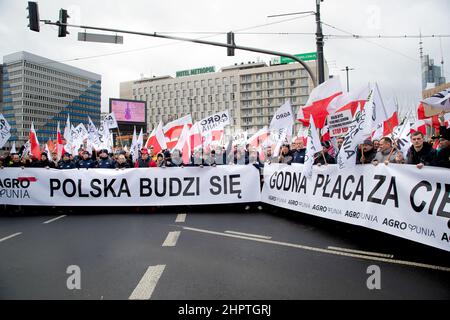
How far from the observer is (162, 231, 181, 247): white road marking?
603 centimetres

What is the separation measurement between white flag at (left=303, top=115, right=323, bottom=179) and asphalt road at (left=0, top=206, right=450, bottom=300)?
4.01 feet

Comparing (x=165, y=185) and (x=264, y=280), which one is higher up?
(x=165, y=185)

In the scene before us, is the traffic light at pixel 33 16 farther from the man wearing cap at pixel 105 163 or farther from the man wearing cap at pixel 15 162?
the man wearing cap at pixel 105 163

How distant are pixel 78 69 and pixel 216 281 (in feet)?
214

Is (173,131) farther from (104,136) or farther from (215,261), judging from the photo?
(215,261)

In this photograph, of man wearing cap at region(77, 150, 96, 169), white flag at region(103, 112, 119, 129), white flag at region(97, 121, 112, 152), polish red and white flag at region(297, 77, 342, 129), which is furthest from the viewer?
white flag at region(103, 112, 119, 129)

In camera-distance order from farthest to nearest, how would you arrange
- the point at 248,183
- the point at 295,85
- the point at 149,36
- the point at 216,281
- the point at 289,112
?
1. the point at 295,85
2. the point at 149,36
3. the point at 289,112
4. the point at 248,183
5. the point at 216,281

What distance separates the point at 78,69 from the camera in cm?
6172

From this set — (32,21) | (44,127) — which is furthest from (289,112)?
(44,127)

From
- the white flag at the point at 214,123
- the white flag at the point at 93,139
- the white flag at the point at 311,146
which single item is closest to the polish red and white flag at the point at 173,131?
the white flag at the point at 214,123

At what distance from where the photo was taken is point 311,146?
7.87 meters

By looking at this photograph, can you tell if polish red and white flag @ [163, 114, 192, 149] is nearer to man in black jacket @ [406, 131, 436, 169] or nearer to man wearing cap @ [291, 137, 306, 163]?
man wearing cap @ [291, 137, 306, 163]

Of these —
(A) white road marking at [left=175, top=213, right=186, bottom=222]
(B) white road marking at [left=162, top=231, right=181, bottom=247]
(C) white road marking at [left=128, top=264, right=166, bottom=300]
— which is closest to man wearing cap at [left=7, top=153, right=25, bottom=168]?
(A) white road marking at [left=175, top=213, right=186, bottom=222]

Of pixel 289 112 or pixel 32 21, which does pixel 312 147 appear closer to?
pixel 289 112
